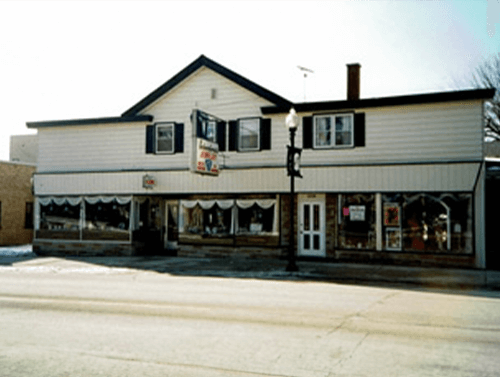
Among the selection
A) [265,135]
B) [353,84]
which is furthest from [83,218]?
[353,84]

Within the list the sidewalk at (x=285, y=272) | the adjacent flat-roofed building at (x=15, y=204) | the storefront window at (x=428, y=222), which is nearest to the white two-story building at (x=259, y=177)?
the storefront window at (x=428, y=222)

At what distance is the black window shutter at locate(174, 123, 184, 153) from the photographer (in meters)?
22.9

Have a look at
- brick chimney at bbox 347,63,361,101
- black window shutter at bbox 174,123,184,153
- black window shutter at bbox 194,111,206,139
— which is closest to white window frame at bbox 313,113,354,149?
brick chimney at bbox 347,63,361,101

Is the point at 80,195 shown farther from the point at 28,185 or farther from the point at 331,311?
the point at 331,311

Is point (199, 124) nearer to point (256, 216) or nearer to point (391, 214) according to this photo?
point (256, 216)

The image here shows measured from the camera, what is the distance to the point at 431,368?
19.6ft

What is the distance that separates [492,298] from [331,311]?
4.46 m

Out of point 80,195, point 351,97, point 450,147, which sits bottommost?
point 80,195

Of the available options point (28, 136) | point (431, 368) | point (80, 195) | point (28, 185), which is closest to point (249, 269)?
point (80, 195)

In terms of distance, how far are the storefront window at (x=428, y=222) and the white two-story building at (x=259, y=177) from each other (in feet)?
0.12

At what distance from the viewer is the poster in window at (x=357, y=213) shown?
1980cm

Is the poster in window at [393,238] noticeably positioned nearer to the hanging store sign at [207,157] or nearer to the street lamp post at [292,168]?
the street lamp post at [292,168]

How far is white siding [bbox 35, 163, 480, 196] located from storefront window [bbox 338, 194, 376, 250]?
0.55 m

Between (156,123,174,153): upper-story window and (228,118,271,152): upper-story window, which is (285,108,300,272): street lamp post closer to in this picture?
(228,118,271,152): upper-story window
